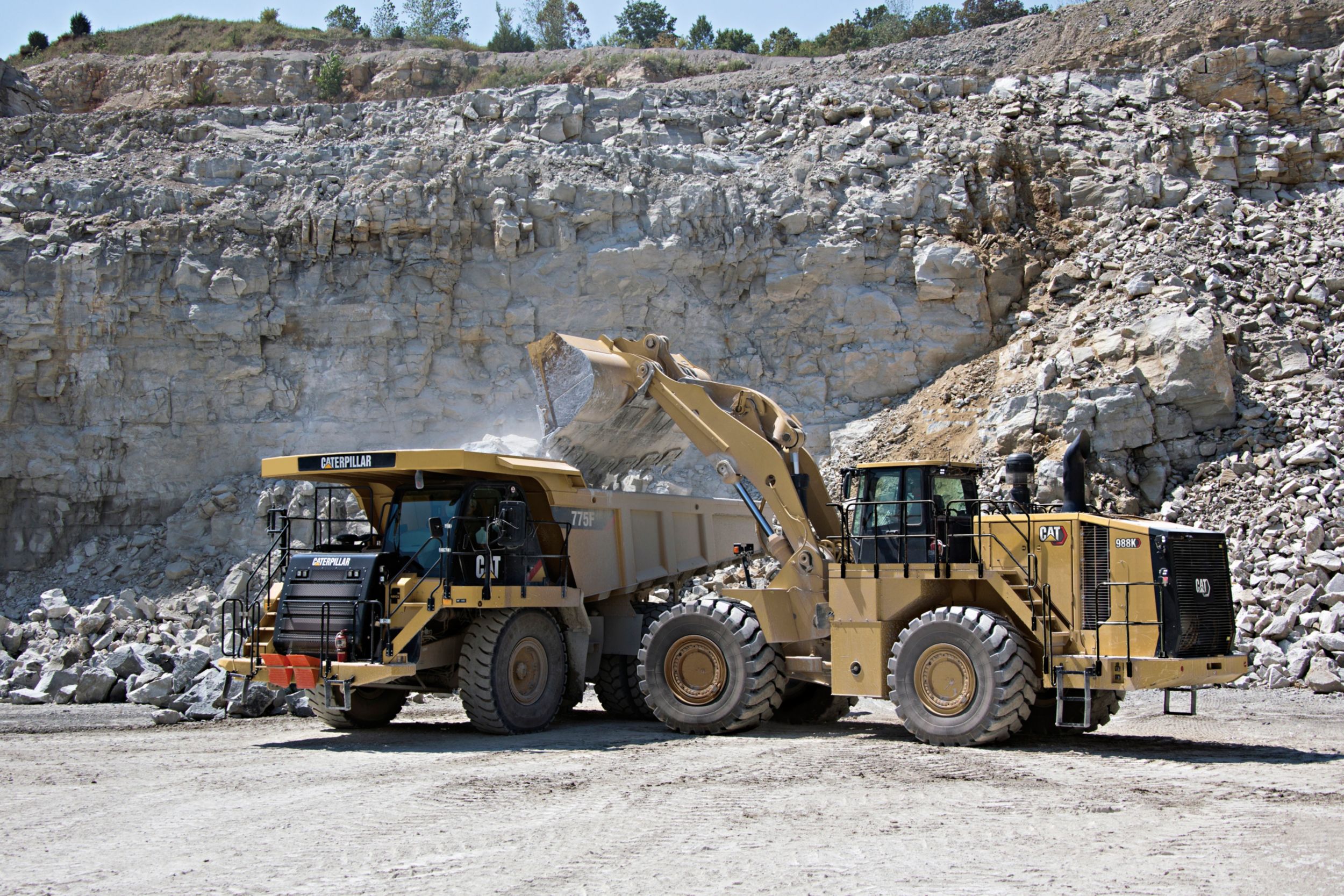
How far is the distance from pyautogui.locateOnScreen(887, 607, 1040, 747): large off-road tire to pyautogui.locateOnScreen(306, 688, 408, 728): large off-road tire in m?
5.32

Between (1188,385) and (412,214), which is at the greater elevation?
(412,214)

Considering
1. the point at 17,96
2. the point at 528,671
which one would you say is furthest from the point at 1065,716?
the point at 17,96

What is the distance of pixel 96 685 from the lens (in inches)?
555

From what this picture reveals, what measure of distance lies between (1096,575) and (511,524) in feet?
17.1

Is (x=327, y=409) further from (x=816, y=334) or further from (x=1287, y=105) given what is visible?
(x=1287, y=105)

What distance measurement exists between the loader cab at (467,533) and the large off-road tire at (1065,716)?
16.2 feet

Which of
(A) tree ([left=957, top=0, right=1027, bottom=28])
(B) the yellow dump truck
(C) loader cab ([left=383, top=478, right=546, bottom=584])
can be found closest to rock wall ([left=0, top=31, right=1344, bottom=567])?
(B) the yellow dump truck

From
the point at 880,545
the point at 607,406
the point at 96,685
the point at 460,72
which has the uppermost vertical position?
the point at 460,72

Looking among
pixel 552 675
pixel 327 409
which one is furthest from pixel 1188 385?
pixel 327 409

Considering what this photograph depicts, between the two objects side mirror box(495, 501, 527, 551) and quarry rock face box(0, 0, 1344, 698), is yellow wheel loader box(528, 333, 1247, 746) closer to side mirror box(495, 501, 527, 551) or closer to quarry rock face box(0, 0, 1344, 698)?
side mirror box(495, 501, 527, 551)

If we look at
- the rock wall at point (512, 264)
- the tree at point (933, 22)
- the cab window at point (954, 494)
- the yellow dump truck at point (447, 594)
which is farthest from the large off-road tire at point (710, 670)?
the tree at point (933, 22)

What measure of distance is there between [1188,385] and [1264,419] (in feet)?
4.08

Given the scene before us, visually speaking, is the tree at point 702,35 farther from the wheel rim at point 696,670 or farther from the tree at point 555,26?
the wheel rim at point 696,670

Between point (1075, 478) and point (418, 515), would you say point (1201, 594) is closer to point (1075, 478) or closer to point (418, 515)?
point (1075, 478)
